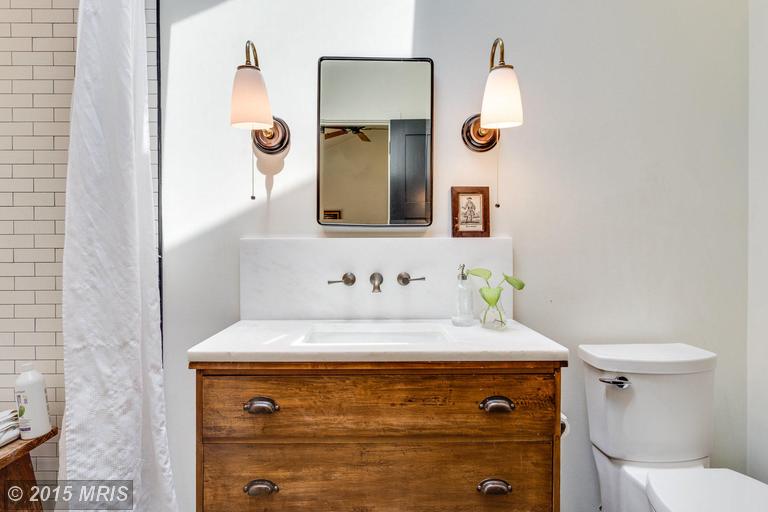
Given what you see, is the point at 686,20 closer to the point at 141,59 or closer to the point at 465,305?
the point at 465,305

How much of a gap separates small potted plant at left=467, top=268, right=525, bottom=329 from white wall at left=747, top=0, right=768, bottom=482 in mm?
1004

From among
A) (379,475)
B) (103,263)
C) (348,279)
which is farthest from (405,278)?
(103,263)

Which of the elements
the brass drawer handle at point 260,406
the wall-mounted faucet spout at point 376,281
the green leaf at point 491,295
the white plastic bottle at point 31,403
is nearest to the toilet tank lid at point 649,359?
the green leaf at point 491,295

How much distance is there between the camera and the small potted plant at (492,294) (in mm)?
1361

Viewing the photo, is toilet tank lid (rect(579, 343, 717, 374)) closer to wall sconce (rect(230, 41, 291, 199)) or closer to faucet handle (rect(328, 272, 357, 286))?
faucet handle (rect(328, 272, 357, 286))

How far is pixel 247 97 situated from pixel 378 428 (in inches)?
46.0

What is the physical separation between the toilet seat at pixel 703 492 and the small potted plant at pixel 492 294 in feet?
2.06

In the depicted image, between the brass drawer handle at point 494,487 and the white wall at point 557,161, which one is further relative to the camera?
the white wall at point 557,161

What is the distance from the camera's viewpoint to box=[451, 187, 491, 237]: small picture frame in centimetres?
156

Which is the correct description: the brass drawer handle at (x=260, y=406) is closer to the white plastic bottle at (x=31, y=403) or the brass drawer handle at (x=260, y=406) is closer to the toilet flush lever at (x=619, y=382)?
the white plastic bottle at (x=31, y=403)

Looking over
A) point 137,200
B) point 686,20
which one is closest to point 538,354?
point 137,200

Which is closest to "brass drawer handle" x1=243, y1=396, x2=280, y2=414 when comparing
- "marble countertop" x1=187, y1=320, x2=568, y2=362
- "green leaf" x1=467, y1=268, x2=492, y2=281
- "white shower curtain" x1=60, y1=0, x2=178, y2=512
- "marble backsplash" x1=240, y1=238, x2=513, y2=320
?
"marble countertop" x1=187, y1=320, x2=568, y2=362

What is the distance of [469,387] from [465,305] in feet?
1.34

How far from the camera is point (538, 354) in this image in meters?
1.09
